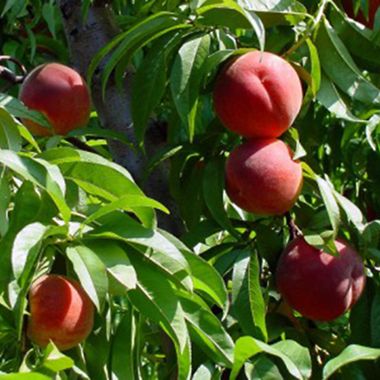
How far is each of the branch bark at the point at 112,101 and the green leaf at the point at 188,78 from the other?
0.22 meters

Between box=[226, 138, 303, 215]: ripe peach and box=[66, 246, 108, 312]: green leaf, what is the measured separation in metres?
0.29

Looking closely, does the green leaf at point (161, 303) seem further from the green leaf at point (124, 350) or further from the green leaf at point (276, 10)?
the green leaf at point (276, 10)

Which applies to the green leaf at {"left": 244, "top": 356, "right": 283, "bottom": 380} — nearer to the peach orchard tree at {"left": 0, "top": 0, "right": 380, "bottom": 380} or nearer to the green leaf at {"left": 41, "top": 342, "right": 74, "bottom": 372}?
the peach orchard tree at {"left": 0, "top": 0, "right": 380, "bottom": 380}

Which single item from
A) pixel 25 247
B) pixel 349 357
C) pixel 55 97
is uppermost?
pixel 25 247

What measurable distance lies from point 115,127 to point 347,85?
34 cm

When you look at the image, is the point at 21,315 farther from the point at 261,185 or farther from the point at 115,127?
the point at 115,127

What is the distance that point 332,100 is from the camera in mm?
1174

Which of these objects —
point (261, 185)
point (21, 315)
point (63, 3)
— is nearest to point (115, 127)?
point (63, 3)

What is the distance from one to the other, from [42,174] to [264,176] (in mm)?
323

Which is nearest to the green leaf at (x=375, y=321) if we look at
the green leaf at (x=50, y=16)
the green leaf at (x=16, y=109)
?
the green leaf at (x=16, y=109)

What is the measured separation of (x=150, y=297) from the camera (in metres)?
0.91

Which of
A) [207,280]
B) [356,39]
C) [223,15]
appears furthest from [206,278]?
[356,39]

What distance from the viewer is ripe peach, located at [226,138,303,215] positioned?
111 cm

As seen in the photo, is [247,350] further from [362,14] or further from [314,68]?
[362,14]
